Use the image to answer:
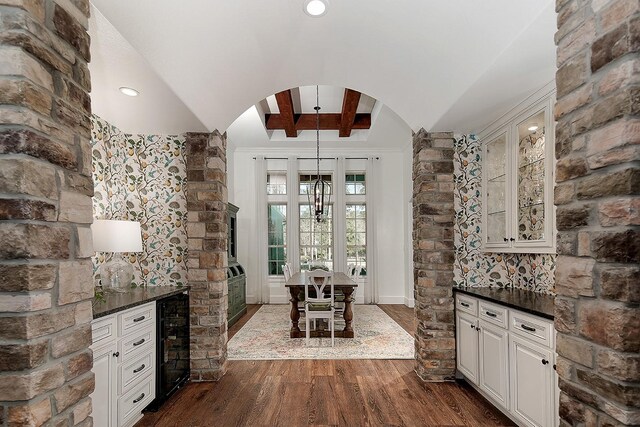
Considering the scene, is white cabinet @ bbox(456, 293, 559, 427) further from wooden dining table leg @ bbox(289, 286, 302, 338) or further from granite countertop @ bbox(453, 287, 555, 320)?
wooden dining table leg @ bbox(289, 286, 302, 338)

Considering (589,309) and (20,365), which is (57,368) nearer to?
(20,365)

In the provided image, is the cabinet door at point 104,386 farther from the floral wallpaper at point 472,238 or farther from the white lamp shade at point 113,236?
the floral wallpaper at point 472,238

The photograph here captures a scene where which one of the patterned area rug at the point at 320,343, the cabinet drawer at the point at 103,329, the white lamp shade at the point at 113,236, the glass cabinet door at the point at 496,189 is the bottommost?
the patterned area rug at the point at 320,343

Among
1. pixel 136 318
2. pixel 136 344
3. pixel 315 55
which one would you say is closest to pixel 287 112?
pixel 315 55

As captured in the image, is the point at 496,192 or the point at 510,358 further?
the point at 496,192

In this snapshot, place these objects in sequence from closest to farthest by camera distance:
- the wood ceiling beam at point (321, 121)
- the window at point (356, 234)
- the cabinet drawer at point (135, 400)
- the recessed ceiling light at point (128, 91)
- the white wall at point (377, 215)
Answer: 1. the cabinet drawer at point (135, 400)
2. the recessed ceiling light at point (128, 91)
3. the wood ceiling beam at point (321, 121)
4. the white wall at point (377, 215)
5. the window at point (356, 234)

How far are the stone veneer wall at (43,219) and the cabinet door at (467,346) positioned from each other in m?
2.82

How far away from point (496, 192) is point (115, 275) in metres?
3.57

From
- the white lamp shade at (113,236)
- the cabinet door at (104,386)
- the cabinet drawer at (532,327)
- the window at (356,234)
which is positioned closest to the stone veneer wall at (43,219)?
the cabinet door at (104,386)

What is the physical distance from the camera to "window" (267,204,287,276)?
23.1 feet

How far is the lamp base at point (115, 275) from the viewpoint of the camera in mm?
2975

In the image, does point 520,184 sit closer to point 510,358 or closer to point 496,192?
point 496,192

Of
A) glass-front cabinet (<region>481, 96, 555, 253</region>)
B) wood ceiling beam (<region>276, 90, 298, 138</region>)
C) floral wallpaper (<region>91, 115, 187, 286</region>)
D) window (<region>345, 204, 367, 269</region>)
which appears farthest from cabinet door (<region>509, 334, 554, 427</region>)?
window (<region>345, 204, 367, 269</region>)

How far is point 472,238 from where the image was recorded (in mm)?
3508
